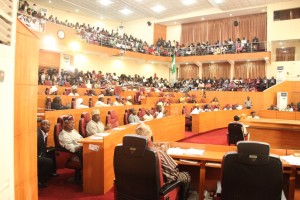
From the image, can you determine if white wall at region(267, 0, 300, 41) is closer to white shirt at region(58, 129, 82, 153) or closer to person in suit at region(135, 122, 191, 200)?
white shirt at region(58, 129, 82, 153)

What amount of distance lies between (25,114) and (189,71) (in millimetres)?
20347

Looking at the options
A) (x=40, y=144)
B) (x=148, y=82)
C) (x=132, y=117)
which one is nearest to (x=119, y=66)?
(x=148, y=82)

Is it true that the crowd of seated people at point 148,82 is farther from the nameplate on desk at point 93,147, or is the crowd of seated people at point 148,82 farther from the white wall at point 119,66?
the nameplate on desk at point 93,147

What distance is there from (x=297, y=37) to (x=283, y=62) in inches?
67.1

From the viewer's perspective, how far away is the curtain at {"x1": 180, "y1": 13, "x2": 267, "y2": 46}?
18.9 metres

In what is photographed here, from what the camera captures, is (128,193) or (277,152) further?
(277,152)

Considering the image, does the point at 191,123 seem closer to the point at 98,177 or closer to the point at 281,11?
the point at 98,177

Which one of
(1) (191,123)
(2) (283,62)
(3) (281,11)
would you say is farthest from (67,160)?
(3) (281,11)

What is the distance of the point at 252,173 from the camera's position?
2424 mm

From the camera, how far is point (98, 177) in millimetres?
4137

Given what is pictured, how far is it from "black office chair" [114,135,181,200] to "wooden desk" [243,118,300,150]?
4609 millimetres

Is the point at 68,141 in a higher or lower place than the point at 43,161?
higher

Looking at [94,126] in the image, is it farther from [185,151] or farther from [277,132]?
[277,132]

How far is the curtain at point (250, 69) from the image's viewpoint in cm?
1848
